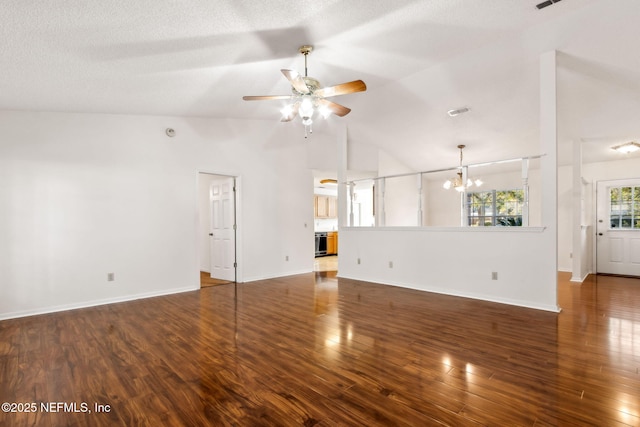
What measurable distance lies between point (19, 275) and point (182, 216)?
207 centimetres

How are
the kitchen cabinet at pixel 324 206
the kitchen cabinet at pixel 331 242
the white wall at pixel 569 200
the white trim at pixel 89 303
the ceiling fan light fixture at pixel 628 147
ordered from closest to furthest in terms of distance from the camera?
the white trim at pixel 89 303, the ceiling fan light fixture at pixel 628 147, the white wall at pixel 569 200, the kitchen cabinet at pixel 324 206, the kitchen cabinet at pixel 331 242

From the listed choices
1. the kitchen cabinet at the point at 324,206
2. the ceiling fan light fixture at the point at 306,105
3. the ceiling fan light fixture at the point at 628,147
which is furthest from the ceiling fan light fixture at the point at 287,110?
the kitchen cabinet at the point at 324,206

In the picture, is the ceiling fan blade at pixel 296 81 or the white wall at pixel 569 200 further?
the white wall at pixel 569 200

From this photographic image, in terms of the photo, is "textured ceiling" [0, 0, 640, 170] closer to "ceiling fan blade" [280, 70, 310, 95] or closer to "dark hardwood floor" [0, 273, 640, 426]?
"ceiling fan blade" [280, 70, 310, 95]

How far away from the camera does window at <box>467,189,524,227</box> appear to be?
7.66 m

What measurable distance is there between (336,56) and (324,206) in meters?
7.10

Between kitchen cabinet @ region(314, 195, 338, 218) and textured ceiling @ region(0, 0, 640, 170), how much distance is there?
5061 mm

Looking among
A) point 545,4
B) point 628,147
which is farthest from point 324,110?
point 628,147

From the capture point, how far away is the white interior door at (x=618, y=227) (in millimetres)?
6152

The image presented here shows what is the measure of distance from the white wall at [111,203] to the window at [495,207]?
552 centimetres

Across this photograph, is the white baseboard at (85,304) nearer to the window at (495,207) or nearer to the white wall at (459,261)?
the white wall at (459,261)

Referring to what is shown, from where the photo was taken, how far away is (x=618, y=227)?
6.36 meters

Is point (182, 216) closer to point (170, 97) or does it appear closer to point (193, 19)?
point (170, 97)

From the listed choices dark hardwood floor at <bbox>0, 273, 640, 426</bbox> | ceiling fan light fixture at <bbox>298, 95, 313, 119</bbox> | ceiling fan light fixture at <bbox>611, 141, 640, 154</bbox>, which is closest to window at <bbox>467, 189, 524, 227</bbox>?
ceiling fan light fixture at <bbox>611, 141, 640, 154</bbox>
